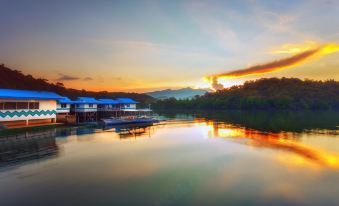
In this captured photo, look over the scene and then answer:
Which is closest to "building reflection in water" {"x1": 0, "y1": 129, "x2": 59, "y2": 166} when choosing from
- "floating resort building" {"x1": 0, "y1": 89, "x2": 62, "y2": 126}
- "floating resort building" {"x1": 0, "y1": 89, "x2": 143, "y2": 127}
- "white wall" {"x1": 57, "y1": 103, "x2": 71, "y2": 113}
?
"floating resort building" {"x1": 0, "y1": 89, "x2": 62, "y2": 126}

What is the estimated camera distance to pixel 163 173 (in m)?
17.0

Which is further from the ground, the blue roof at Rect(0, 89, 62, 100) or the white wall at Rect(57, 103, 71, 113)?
the blue roof at Rect(0, 89, 62, 100)

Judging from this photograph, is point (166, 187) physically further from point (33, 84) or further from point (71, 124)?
point (33, 84)

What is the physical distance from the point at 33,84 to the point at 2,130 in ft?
243

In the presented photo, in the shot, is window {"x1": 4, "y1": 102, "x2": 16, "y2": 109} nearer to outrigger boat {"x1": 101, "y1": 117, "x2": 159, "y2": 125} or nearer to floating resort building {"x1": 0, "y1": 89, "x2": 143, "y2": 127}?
floating resort building {"x1": 0, "y1": 89, "x2": 143, "y2": 127}

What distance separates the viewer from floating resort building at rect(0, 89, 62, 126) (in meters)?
31.0

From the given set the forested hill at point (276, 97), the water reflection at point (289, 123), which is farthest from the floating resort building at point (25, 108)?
the forested hill at point (276, 97)

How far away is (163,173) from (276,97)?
116 meters

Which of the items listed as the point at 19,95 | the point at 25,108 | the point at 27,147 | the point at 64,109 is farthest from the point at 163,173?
the point at 64,109

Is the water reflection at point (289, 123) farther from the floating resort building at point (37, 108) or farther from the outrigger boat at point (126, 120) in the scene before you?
the floating resort building at point (37, 108)

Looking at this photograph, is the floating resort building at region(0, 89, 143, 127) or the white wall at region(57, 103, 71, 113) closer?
the floating resort building at region(0, 89, 143, 127)

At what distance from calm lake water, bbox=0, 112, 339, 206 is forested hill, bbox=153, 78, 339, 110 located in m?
94.8

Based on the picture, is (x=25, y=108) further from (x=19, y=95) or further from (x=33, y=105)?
(x=19, y=95)

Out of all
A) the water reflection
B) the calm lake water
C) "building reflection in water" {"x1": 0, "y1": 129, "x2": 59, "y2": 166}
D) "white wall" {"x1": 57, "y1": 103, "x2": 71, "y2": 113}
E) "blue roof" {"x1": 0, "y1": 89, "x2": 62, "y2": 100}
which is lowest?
the calm lake water
